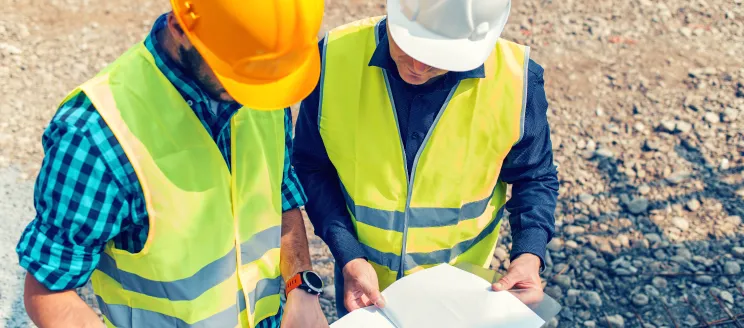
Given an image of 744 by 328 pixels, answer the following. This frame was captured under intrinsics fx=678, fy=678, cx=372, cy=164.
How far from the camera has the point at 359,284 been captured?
2.26 m

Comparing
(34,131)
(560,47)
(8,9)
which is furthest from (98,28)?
(560,47)

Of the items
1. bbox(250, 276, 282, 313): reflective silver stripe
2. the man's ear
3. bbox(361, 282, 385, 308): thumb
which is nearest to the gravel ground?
bbox(361, 282, 385, 308): thumb

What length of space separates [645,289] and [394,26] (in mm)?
2467

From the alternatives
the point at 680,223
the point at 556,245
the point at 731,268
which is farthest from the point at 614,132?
the point at 731,268

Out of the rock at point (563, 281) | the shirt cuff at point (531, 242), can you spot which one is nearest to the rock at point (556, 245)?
the rock at point (563, 281)

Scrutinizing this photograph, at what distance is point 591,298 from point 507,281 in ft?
5.46

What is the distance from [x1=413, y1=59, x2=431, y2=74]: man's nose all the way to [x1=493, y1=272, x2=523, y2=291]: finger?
75cm

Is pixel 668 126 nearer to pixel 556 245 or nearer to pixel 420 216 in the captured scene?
pixel 556 245

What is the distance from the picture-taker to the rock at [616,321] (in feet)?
11.7

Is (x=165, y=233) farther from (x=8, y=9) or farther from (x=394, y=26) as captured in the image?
(x=8, y=9)

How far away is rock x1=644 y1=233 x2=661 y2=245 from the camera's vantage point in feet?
13.0

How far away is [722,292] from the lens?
12.0 ft

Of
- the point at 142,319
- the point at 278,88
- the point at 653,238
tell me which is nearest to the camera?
the point at 278,88

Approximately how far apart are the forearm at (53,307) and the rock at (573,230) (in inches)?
121
